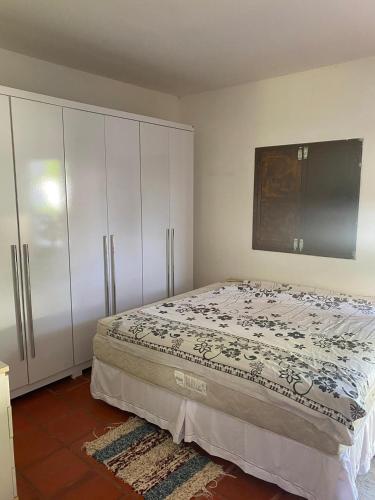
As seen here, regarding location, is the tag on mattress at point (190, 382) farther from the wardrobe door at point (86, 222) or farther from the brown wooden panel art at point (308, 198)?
the brown wooden panel art at point (308, 198)

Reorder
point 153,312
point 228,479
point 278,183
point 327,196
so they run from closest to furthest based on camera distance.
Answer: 1. point 228,479
2. point 153,312
3. point 327,196
4. point 278,183

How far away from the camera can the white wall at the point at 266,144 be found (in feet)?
9.59

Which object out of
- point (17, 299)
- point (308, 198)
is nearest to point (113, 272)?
point (17, 299)

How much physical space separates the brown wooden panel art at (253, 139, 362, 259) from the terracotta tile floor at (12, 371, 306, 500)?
6.47 feet

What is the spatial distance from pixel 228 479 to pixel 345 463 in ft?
2.04

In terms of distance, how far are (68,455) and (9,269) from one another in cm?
119

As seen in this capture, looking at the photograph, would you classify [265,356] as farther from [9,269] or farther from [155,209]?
[155,209]

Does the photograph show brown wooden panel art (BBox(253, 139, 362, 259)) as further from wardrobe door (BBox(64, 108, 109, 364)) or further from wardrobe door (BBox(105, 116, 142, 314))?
wardrobe door (BBox(64, 108, 109, 364))

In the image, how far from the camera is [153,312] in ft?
8.55

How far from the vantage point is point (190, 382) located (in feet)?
6.52

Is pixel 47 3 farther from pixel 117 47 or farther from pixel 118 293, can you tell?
pixel 118 293

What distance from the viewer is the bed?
1589 mm

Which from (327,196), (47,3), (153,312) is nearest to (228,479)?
(153,312)

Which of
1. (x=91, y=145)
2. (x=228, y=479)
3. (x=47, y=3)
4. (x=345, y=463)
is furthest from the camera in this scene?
(x=91, y=145)
